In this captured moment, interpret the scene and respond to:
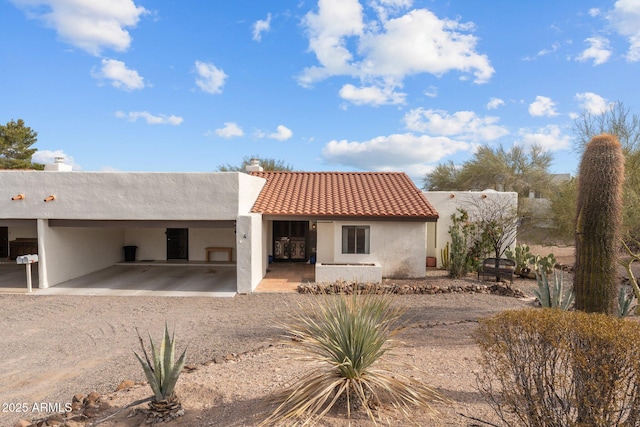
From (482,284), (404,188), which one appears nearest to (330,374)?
(482,284)

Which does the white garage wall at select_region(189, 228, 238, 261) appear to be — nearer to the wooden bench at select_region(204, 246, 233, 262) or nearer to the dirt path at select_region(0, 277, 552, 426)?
the wooden bench at select_region(204, 246, 233, 262)

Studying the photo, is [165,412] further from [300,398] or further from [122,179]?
[122,179]

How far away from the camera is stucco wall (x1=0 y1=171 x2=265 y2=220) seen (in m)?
13.3

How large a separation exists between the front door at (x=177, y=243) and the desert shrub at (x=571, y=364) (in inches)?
714

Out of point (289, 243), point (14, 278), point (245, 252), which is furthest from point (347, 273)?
point (14, 278)

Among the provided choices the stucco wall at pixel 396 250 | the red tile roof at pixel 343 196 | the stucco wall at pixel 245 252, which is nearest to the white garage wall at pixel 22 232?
the red tile roof at pixel 343 196

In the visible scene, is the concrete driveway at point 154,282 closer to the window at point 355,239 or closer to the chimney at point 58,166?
the chimney at point 58,166

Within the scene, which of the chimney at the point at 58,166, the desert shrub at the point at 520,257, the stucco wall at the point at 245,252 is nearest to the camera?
the stucco wall at the point at 245,252

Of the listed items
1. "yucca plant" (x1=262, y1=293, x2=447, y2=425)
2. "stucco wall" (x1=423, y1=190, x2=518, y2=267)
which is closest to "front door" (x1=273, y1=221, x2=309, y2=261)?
"stucco wall" (x1=423, y1=190, x2=518, y2=267)

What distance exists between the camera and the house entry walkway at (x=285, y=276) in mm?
13440

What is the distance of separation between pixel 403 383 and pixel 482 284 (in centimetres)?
1072

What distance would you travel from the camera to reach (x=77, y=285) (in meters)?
13.9

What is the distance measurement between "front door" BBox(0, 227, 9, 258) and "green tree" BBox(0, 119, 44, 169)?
1688 centimetres

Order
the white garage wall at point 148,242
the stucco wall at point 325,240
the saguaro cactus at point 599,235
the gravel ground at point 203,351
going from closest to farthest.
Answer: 1. the gravel ground at point 203,351
2. the saguaro cactus at point 599,235
3. the stucco wall at point 325,240
4. the white garage wall at point 148,242
